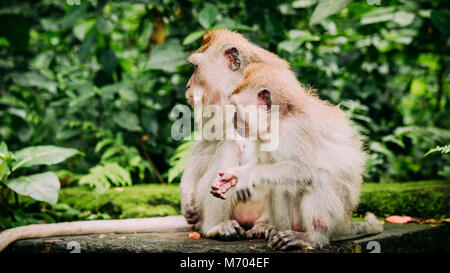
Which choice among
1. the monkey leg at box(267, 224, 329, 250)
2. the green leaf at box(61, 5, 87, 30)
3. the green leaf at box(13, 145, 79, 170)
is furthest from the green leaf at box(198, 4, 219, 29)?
the monkey leg at box(267, 224, 329, 250)

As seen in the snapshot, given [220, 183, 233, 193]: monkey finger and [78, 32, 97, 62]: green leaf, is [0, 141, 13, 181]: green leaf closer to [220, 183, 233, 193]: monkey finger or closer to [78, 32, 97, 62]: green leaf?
[78, 32, 97, 62]: green leaf

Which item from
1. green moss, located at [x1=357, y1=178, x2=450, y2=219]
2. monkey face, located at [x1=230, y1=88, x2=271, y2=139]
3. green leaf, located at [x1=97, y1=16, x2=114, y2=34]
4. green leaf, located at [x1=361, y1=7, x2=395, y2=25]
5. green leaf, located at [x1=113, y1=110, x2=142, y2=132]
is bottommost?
green moss, located at [x1=357, y1=178, x2=450, y2=219]

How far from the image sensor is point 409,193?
4.27m

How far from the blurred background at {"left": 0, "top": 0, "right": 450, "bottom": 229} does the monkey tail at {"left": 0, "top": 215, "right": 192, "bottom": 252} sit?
799mm

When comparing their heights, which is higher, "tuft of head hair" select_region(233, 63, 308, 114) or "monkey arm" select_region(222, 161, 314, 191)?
"tuft of head hair" select_region(233, 63, 308, 114)

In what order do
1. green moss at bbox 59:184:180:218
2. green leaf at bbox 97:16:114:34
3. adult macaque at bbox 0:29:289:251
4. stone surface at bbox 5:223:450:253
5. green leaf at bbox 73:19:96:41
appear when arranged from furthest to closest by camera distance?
green leaf at bbox 73:19:96:41 < green leaf at bbox 97:16:114:34 < green moss at bbox 59:184:180:218 < adult macaque at bbox 0:29:289:251 < stone surface at bbox 5:223:450:253

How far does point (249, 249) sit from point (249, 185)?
0.49 metres

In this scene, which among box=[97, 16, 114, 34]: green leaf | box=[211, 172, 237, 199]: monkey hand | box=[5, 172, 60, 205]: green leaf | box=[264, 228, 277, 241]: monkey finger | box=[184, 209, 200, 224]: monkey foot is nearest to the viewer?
box=[211, 172, 237, 199]: monkey hand

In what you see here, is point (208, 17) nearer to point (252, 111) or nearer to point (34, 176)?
point (252, 111)

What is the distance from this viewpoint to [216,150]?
3.31 m

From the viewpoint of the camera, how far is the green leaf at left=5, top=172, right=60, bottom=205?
3415 mm

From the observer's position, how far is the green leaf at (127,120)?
543cm

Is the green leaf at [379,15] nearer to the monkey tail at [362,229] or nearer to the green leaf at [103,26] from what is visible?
the monkey tail at [362,229]
